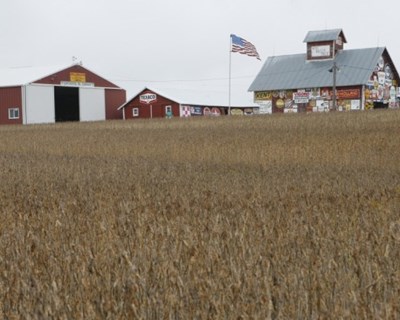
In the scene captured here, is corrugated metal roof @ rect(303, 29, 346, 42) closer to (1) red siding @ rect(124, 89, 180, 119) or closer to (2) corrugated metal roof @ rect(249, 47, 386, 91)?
(2) corrugated metal roof @ rect(249, 47, 386, 91)

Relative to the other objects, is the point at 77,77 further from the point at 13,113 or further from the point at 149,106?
the point at 149,106

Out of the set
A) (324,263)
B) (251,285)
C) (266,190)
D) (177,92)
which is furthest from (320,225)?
(177,92)

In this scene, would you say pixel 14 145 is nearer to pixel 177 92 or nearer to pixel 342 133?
pixel 342 133

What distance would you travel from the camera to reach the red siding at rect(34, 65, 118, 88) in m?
47.6

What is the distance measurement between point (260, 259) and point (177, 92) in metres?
52.5

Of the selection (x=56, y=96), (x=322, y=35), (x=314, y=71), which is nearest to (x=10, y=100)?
(x=56, y=96)

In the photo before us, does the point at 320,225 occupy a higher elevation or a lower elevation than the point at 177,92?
lower

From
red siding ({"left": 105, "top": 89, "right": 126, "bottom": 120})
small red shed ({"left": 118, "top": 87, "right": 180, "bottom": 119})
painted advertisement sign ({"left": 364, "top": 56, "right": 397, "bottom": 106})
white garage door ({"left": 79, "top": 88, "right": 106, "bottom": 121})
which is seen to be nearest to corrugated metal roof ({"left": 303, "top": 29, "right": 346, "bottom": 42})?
painted advertisement sign ({"left": 364, "top": 56, "right": 397, "bottom": 106})

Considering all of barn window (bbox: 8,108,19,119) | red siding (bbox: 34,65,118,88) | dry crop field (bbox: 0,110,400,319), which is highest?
red siding (bbox: 34,65,118,88)

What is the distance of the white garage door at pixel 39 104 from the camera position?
4644 cm

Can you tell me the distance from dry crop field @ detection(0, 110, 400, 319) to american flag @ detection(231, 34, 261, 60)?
37752 millimetres

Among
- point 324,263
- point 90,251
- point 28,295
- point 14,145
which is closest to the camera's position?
point 28,295

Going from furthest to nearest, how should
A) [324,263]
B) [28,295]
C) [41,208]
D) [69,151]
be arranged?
[69,151] → [41,208] → [324,263] → [28,295]

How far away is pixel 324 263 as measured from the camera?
11.4 ft
